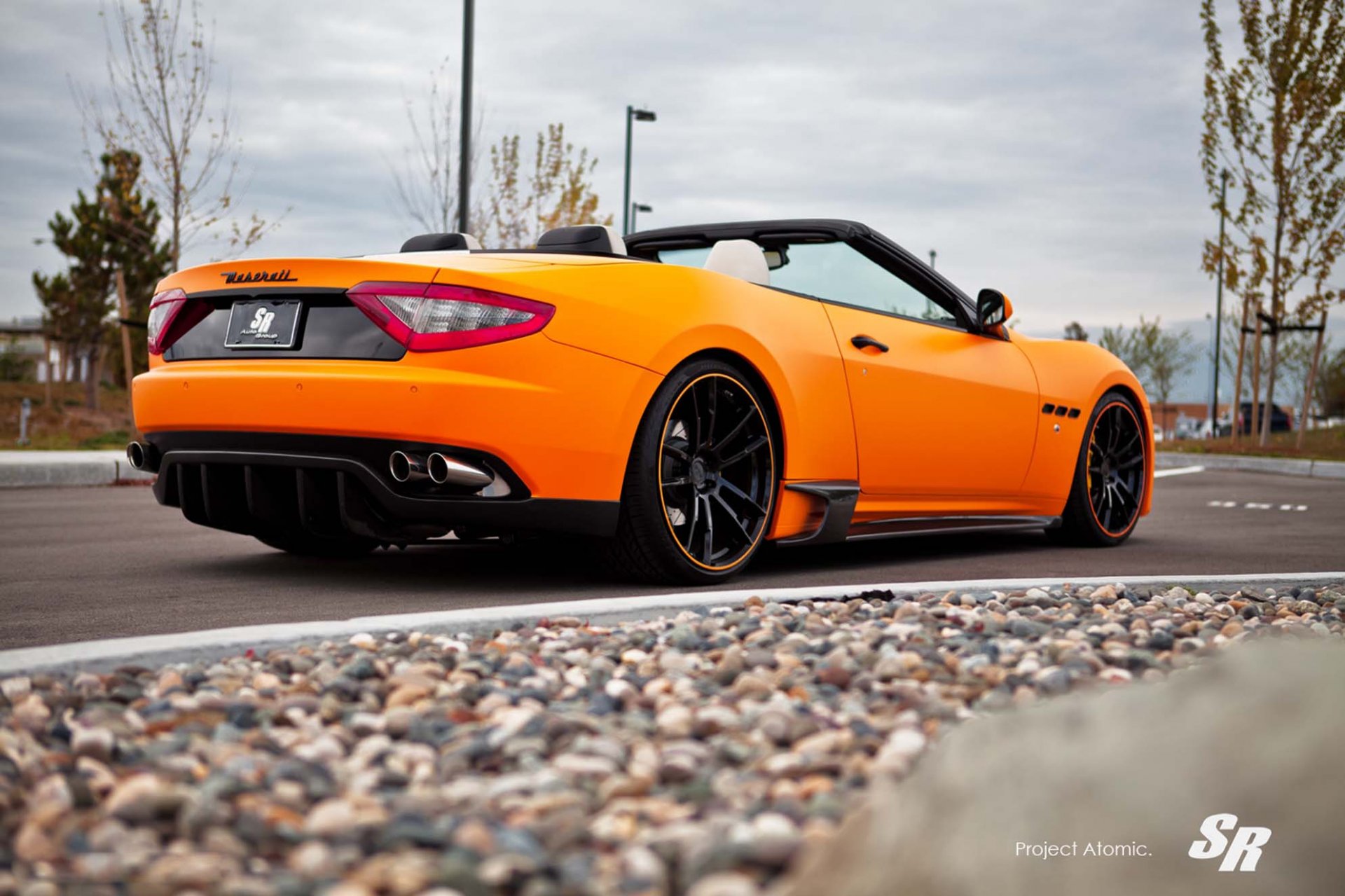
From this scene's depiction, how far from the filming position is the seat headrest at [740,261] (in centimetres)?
518

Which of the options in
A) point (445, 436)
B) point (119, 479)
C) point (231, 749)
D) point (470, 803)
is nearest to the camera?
point (470, 803)

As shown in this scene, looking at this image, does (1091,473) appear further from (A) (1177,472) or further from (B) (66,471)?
(A) (1177,472)

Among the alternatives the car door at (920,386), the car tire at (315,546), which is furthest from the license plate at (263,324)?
the car door at (920,386)

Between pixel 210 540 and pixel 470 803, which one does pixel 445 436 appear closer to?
pixel 470 803

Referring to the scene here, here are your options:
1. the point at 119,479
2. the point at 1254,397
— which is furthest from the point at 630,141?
the point at 119,479

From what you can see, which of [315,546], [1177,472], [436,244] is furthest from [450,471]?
[1177,472]

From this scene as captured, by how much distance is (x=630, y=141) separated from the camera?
79.1 feet

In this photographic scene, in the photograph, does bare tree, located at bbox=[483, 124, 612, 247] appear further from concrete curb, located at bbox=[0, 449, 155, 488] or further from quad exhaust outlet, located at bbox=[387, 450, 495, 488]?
quad exhaust outlet, located at bbox=[387, 450, 495, 488]

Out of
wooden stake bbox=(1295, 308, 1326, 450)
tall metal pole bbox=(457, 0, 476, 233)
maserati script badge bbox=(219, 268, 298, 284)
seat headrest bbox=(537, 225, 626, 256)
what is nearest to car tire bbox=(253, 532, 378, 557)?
maserati script badge bbox=(219, 268, 298, 284)

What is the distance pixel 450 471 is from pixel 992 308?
3207mm

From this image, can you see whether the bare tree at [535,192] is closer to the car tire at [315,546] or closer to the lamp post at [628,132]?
the lamp post at [628,132]

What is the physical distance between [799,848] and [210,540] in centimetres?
526

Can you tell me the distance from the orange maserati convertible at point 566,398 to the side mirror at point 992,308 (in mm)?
441

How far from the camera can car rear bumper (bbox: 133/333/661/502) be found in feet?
13.2
